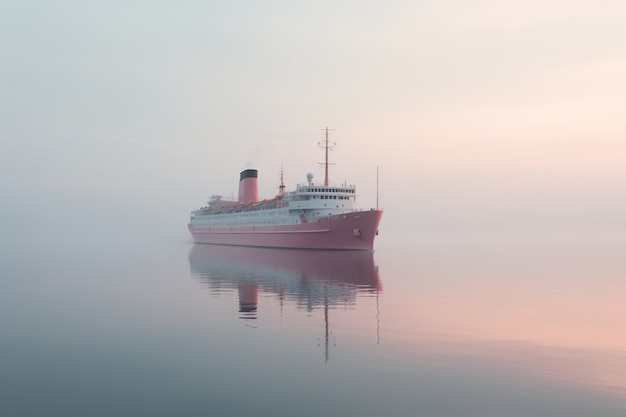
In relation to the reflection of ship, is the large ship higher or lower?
higher

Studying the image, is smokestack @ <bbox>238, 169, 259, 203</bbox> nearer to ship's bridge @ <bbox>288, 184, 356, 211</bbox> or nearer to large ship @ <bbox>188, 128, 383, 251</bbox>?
large ship @ <bbox>188, 128, 383, 251</bbox>

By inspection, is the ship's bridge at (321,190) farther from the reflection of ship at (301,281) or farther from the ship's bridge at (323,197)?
the reflection of ship at (301,281)

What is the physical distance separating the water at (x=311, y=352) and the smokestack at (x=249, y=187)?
58.3 m

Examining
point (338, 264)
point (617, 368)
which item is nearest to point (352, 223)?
point (338, 264)

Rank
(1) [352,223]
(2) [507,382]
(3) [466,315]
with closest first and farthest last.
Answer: (2) [507,382] < (3) [466,315] < (1) [352,223]

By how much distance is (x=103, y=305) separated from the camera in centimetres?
2405

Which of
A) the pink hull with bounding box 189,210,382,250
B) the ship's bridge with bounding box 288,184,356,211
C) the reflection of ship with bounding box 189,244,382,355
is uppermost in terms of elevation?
the ship's bridge with bounding box 288,184,356,211

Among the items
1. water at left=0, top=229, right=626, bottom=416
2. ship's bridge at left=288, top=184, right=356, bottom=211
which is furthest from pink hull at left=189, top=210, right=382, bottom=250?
water at left=0, top=229, right=626, bottom=416

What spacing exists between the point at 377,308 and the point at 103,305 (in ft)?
45.2

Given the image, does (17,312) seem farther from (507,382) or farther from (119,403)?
(507,382)

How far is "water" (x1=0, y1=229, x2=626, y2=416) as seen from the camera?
10.6 meters

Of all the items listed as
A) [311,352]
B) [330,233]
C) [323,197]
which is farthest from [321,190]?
[311,352]

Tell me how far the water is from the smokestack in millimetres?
58301

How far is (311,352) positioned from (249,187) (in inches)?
2936
